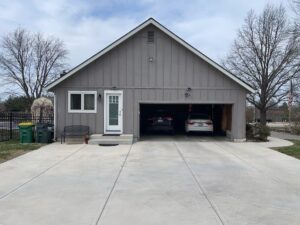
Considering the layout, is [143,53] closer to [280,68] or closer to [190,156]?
[190,156]

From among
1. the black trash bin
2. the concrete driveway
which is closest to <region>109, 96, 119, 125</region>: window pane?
the black trash bin

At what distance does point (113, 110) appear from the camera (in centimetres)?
1950

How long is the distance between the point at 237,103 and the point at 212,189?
39.2 ft

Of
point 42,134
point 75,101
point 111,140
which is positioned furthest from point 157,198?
point 75,101

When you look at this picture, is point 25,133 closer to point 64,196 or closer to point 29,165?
point 29,165

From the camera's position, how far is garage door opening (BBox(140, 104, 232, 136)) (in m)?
22.0

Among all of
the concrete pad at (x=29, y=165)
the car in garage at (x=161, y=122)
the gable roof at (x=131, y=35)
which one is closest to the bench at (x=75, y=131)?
the gable roof at (x=131, y=35)

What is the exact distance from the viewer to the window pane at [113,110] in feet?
63.9

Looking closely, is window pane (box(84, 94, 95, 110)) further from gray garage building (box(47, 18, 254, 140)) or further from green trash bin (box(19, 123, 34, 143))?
green trash bin (box(19, 123, 34, 143))

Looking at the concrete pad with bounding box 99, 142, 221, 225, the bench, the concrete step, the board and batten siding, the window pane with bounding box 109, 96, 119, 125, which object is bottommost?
the concrete pad with bounding box 99, 142, 221, 225

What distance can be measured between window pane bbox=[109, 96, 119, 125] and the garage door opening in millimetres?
3199

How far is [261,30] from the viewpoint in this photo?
35375 mm

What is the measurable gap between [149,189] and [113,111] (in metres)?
11.6

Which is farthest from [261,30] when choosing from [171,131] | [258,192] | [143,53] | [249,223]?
[249,223]
